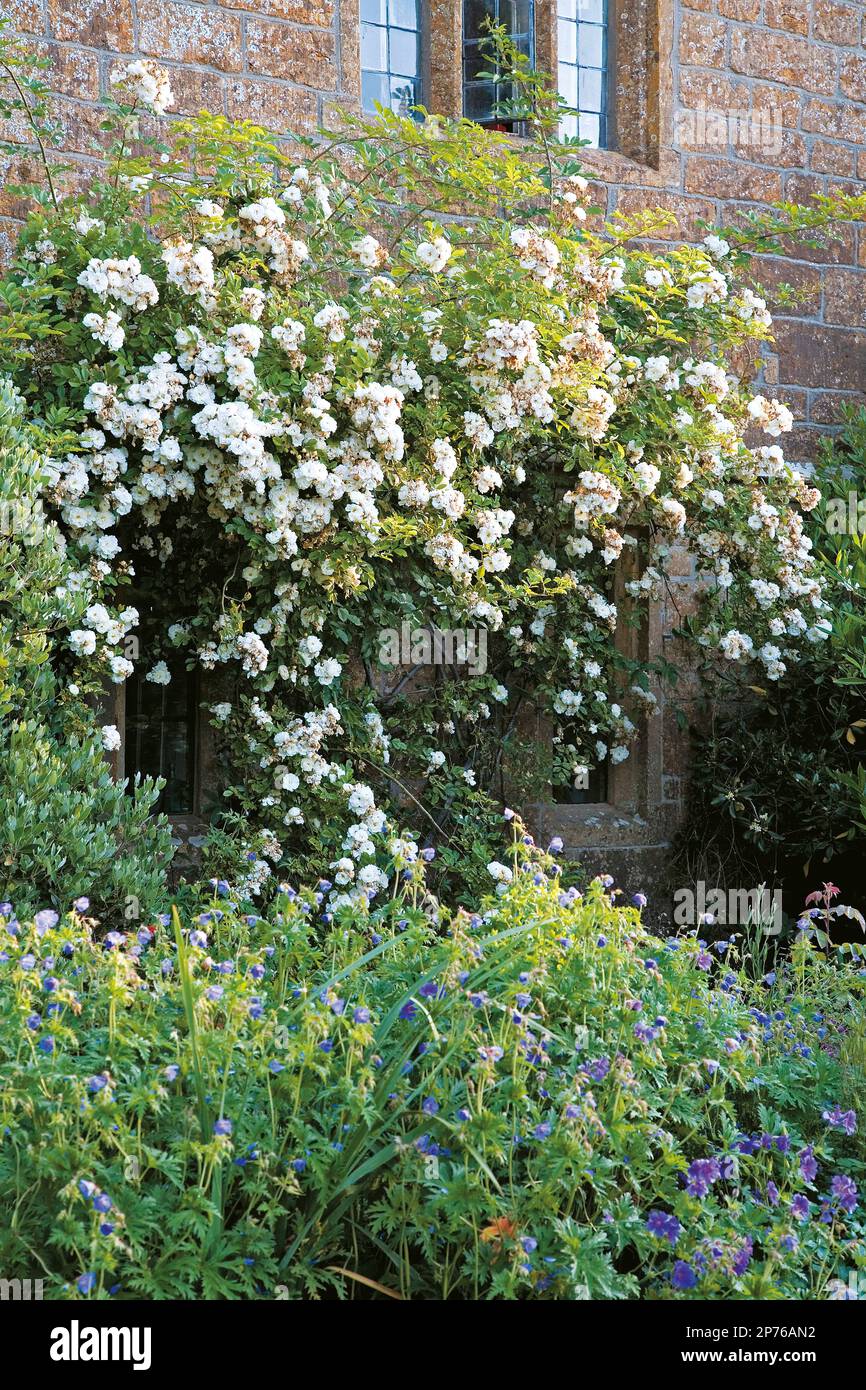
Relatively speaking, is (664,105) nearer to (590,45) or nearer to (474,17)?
(590,45)

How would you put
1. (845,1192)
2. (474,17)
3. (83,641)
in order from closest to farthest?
(845,1192) < (83,641) < (474,17)

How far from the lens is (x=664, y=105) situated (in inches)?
261

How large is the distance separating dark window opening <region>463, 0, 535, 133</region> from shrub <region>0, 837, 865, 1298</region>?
4.63m

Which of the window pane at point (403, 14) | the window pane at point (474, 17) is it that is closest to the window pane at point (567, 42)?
the window pane at point (474, 17)

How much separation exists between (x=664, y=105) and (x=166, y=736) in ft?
12.4

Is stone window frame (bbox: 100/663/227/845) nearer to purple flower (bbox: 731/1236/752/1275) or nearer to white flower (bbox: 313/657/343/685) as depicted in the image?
white flower (bbox: 313/657/343/685)

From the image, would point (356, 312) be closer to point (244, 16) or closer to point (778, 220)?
point (244, 16)

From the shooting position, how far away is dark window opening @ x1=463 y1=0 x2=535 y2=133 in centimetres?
639

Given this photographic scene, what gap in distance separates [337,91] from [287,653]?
8.38 ft

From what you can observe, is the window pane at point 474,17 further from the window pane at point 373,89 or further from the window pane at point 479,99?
the window pane at point 373,89

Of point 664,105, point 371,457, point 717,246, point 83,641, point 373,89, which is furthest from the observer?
point 664,105

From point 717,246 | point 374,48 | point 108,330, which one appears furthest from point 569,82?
point 108,330
